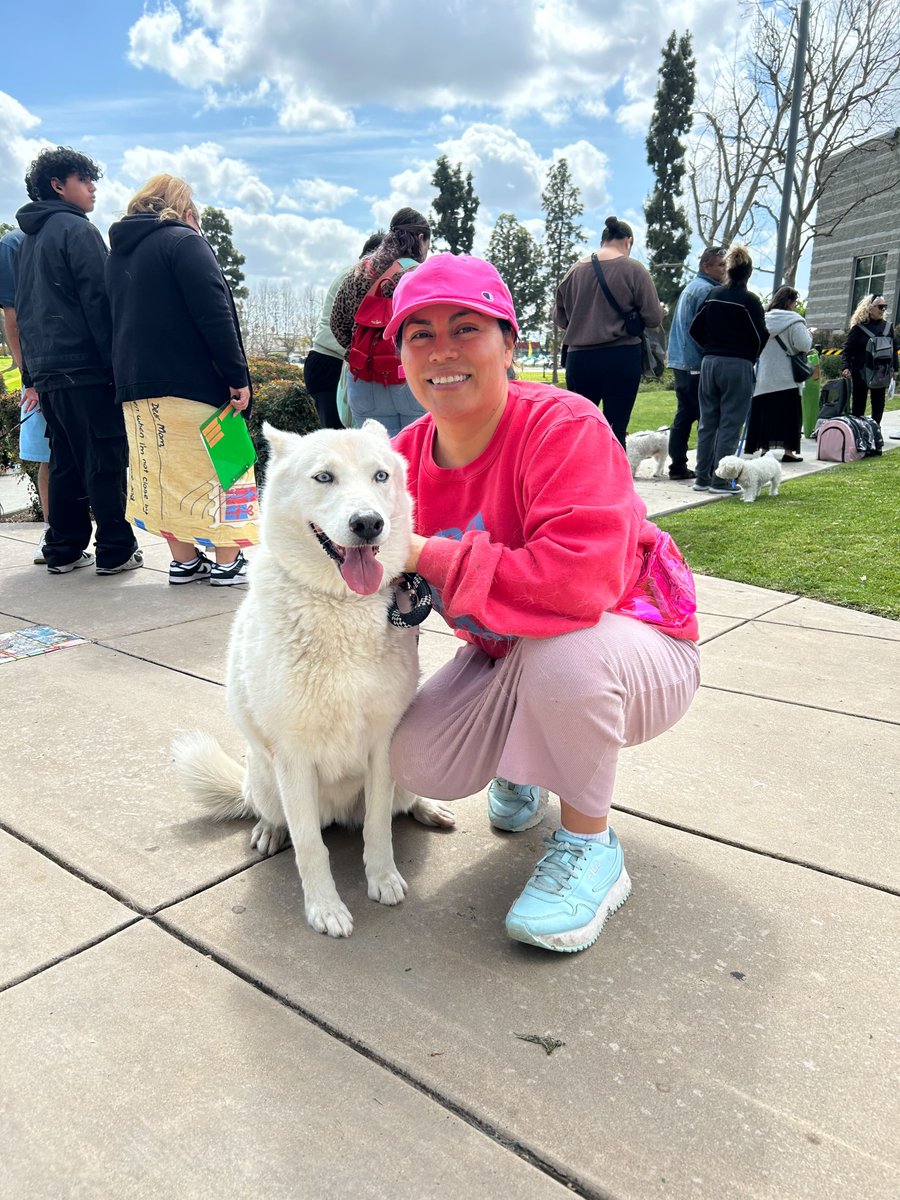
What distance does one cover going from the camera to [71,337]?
5.05 m

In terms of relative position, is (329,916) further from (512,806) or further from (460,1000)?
(512,806)

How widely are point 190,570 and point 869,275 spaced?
29.0m

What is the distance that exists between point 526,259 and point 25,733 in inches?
2188

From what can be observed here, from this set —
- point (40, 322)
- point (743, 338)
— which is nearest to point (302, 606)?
point (40, 322)

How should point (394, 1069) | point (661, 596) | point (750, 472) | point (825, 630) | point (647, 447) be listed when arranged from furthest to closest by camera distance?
point (647, 447)
point (750, 472)
point (825, 630)
point (661, 596)
point (394, 1069)

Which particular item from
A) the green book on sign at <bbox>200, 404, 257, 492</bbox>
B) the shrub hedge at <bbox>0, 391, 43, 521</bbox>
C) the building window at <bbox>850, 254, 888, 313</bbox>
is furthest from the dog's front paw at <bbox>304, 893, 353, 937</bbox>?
the building window at <bbox>850, 254, 888, 313</bbox>

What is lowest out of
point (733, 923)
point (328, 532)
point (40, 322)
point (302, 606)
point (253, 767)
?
point (733, 923)

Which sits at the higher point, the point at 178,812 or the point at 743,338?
the point at 743,338

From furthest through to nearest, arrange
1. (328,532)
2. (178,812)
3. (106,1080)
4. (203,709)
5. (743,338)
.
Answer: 1. (743,338)
2. (203,709)
3. (178,812)
4. (328,532)
5. (106,1080)

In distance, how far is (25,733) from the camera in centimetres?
315

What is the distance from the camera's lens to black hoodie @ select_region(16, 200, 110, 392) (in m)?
5.00

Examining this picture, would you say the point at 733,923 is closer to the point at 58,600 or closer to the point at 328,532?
the point at 328,532

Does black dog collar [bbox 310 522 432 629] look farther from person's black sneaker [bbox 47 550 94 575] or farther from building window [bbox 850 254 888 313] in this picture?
building window [bbox 850 254 888 313]

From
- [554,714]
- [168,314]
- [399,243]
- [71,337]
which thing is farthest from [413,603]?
[71,337]
